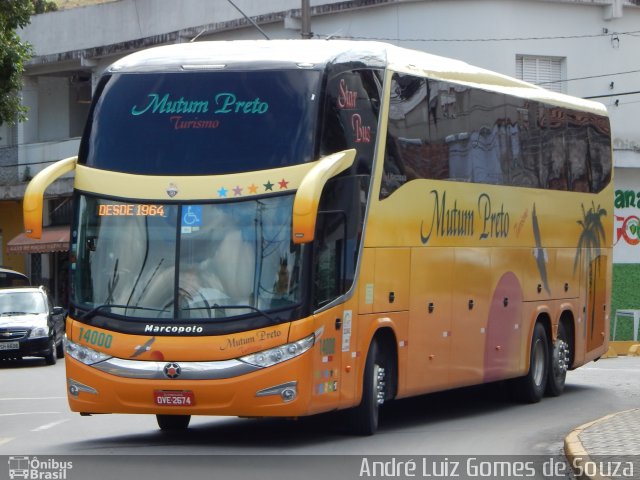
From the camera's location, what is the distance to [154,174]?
45.3ft

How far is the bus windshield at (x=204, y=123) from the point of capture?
1368 cm

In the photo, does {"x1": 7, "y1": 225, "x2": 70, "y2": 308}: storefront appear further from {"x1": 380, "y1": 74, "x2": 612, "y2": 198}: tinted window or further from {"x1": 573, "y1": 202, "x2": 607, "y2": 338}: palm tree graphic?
{"x1": 380, "y1": 74, "x2": 612, "y2": 198}: tinted window

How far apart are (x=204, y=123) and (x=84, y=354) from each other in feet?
8.34

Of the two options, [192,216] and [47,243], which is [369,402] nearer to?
[192,216]

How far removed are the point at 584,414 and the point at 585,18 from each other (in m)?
22.6

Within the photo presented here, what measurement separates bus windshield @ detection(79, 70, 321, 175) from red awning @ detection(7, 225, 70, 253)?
27600 millimetres

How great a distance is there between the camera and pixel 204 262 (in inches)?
532

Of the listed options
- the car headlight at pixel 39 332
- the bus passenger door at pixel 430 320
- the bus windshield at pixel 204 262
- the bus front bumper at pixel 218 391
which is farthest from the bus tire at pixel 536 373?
the car headlight at pixel 39 332

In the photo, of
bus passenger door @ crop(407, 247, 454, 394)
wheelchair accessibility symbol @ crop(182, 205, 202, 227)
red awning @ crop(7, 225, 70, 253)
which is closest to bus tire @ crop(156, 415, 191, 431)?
bus passenger door @ crop(407, 247, 454, 394)

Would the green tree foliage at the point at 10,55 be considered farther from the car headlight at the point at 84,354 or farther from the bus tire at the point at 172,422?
the car headlight at the point at 84,354

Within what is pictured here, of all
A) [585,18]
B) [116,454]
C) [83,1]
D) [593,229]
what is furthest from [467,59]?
[83,1]

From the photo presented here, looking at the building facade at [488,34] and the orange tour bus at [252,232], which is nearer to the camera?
the orange tour bus at [252,232]

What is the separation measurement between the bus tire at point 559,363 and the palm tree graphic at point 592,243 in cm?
108

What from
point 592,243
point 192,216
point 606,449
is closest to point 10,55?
point 592,243
